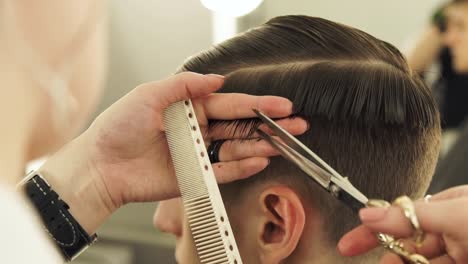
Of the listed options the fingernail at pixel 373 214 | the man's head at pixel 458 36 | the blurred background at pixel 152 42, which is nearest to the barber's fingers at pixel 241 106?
the fingernail at pixel 373 214

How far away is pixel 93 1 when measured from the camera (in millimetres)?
439

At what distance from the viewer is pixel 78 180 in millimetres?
1022

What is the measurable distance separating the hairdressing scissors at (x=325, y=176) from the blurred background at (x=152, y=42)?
→ 2.69 ft

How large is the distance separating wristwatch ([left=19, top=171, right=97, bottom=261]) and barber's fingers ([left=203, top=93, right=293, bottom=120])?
1.01 feet

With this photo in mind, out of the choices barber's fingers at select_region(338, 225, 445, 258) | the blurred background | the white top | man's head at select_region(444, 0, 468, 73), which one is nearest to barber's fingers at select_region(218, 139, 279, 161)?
barber's fingers at select_region(338, 225, 445, 258)

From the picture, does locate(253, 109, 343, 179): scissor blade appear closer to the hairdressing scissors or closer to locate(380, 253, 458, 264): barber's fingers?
the hairdressing scissors

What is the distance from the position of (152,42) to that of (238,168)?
1182 millimetres

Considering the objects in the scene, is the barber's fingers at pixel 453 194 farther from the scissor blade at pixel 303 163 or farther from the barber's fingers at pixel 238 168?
the barber's fingers at pixel 238 168

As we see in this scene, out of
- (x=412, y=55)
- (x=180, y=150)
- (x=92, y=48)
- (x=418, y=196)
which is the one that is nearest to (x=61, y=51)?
(x=92, y=48)

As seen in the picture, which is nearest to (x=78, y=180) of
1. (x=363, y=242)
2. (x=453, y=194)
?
(x=363, y=242)

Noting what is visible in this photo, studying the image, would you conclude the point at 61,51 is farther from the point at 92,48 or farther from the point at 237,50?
the point at 237,50

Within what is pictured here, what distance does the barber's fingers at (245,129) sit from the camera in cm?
86

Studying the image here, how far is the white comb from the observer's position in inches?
32.9

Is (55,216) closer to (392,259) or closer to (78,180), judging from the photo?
(78,180)
